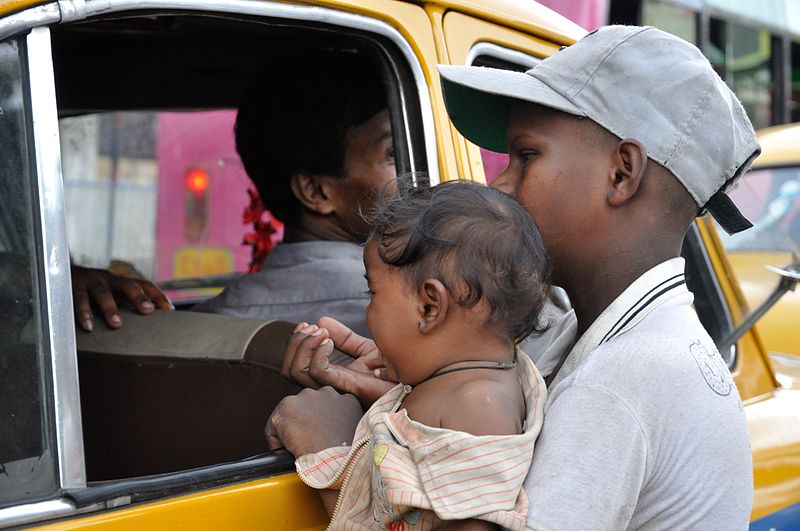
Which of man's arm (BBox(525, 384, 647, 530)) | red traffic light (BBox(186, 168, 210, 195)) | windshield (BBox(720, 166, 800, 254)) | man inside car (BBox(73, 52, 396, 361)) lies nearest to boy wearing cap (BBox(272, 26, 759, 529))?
man's arm (BBox(525, 384, 647, 530))

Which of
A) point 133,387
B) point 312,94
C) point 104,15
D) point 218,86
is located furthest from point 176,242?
point 104,15

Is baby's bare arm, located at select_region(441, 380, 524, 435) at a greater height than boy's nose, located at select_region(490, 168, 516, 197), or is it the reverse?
boy's nose, located at select_region(490, 168, 516, 197)

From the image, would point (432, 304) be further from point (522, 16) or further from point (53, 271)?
point (522, 16)

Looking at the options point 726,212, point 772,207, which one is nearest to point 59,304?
point 726,212

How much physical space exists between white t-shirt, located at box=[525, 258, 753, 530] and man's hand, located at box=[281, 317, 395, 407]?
1.41 ft

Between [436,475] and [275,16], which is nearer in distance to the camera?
[436,475]

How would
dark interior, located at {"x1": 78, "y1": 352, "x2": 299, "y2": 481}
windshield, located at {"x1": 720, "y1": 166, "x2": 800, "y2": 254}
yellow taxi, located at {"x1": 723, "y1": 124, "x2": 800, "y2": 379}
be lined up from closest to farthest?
dark interior, located at {"x1": 78, "y1": 352, "x2": 299, "y2": 481} < yellow taxi, located at {"x1": 723, "y1": 124, "x2": 800, "y2": 379} < windshield, located at {"x1": 720, "y1": 166, "x2": 800, "y2": 254}

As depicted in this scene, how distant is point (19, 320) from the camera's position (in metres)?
1.36

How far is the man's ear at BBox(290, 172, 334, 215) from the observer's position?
260cm

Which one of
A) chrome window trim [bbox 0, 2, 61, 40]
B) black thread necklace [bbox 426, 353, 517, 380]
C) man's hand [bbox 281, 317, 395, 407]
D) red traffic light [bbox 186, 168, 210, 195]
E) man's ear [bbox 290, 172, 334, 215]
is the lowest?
red traffic light [bbox 186, 168, 210, 195]

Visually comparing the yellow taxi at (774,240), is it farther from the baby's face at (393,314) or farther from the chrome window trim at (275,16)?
the baby's face at (393,314)

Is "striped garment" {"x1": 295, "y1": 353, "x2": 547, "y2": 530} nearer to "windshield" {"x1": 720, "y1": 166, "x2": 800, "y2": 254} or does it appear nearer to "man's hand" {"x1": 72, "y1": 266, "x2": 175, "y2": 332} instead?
"man's hand" {"x1": 72, "y1": 266, "x2": 175, "y2": 332}

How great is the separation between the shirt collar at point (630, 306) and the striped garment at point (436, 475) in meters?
0.10

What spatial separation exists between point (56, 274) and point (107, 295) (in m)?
0.86
